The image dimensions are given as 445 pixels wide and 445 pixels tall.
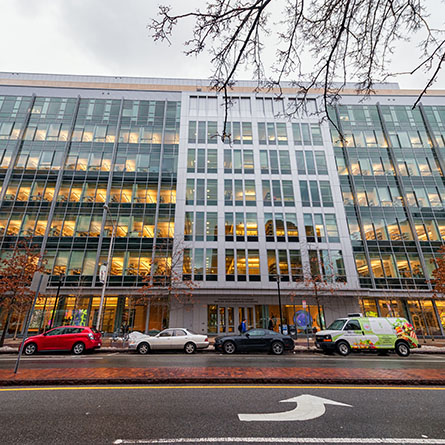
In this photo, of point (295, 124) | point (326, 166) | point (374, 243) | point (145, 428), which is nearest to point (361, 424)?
point (145, 428)

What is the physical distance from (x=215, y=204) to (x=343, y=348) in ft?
63.5

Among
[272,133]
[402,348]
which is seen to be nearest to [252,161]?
[272,133]

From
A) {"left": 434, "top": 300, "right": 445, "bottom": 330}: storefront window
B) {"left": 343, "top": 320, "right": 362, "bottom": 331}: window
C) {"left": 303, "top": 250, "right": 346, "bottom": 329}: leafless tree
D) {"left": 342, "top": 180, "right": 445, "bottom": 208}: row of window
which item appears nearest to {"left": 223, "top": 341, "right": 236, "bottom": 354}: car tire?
{"left": 343, "top": 320, "right": 362, "bottom": 331}: window

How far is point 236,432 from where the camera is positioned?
11.9 ft

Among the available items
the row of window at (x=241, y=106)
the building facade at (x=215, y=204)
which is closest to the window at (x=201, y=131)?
the building facade at (x=215, y=204)

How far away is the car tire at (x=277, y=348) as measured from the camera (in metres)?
13.9

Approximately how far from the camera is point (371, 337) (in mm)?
13531

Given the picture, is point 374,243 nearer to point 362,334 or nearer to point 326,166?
point 326,166

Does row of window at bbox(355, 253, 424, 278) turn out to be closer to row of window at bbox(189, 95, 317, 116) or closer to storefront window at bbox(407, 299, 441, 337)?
storefront window at bbox(407, 299, 441, 337)

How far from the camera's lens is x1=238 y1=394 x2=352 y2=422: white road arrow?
4105mm

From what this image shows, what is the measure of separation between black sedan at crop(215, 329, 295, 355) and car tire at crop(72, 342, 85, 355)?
301 inches

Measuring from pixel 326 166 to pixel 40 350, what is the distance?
106 feet

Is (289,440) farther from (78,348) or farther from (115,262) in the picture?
(115,262)

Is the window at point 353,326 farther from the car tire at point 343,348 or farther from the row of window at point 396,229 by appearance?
the row of window at point 396,229
